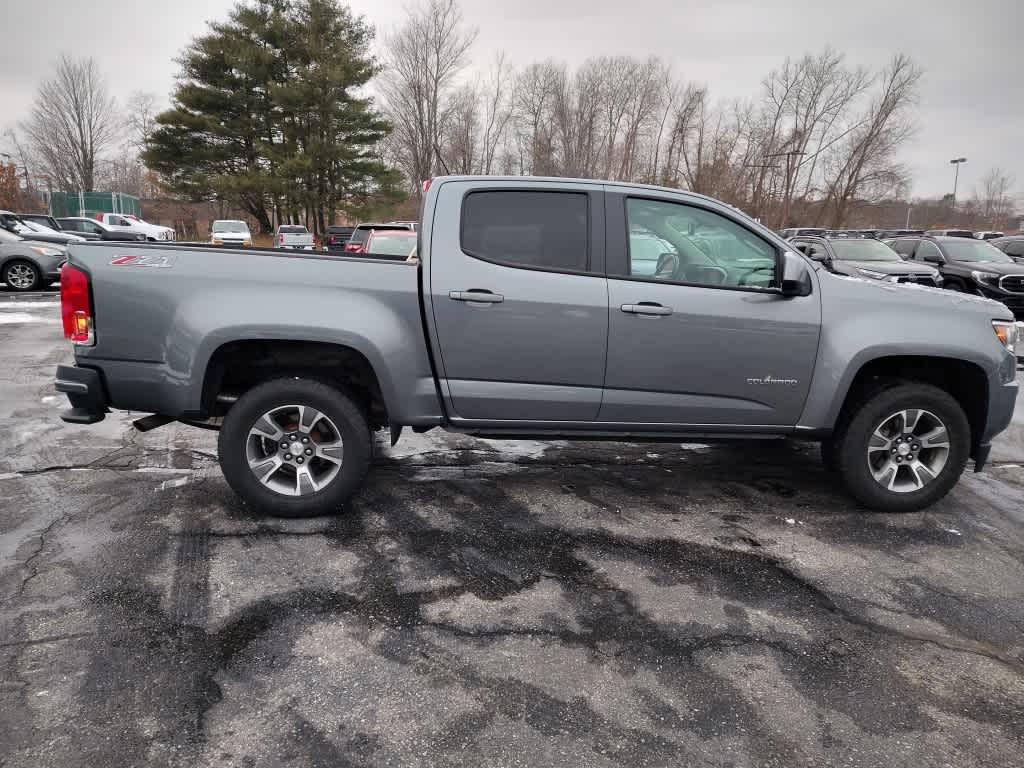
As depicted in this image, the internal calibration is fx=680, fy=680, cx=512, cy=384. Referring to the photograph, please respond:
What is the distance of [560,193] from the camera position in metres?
4.01

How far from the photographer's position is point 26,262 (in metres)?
15.1

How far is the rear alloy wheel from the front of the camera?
49.6 ft

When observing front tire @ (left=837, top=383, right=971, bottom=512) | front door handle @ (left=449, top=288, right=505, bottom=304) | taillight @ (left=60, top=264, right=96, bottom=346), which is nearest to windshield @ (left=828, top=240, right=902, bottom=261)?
front tire @ (left=837, top=383, right=971, bottom=512)

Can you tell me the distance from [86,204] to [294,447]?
54467 mm

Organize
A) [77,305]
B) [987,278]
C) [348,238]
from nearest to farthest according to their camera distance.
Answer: [77,305] < [987,278] < [348,238]

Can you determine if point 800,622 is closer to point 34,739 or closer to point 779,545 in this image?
point 779,545

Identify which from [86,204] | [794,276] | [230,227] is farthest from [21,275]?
[86,204]

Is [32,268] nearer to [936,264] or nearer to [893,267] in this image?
[893,267]

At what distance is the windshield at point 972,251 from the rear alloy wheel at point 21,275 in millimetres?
20584

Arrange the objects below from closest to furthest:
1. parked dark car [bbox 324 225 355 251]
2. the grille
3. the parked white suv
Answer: the grille < parked dark car [bbox 324 225 355 251] < the parked white suv

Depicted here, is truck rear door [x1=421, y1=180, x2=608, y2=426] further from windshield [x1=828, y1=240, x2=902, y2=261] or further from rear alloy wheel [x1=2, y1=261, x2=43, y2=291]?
rear alloy wheel [x1=2, y1=261, x2=43, y2=291]

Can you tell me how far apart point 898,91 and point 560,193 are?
45528mm

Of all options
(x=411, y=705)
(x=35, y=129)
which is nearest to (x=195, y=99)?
(x=35, y=129)

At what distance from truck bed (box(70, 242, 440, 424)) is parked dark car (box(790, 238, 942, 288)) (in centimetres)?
1113
